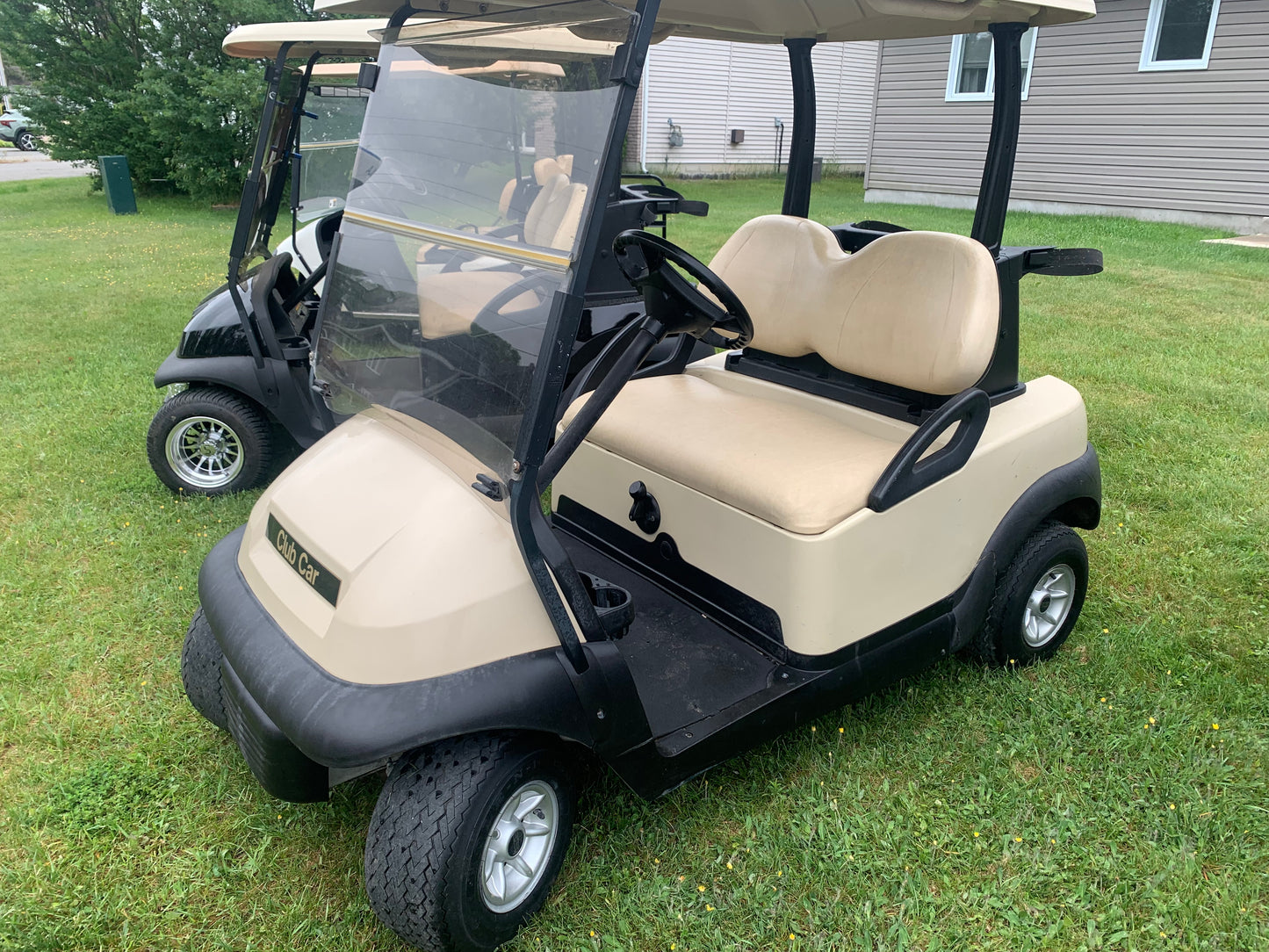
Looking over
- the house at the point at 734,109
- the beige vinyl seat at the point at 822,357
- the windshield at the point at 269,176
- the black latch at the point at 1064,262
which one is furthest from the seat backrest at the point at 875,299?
the house at the point at 734,109

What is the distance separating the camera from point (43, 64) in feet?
39.2

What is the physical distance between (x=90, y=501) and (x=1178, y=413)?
519 centimetres

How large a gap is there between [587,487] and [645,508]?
305 millimetres

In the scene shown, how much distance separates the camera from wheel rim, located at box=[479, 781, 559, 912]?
69.2 inches

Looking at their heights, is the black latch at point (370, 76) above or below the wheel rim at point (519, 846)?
above

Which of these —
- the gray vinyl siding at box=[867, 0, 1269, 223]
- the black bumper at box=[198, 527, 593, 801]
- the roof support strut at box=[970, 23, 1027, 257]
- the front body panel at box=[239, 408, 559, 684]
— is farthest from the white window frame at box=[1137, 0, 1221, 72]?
the black bumper at box=[198, 527, 593, 801]

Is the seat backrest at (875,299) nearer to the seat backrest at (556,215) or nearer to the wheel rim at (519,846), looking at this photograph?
the seat backrest at (556,215)

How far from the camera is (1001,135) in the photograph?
2.42 m

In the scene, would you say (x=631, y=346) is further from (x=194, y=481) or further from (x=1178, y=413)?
(x=1178, y=413)

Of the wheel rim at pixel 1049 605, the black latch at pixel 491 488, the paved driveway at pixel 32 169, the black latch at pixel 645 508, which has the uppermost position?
the black latch at pixel 491 488

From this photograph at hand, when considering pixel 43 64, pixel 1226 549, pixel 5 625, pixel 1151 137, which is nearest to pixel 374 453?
pixel 5 625

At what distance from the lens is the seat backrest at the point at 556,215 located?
5.25 ft

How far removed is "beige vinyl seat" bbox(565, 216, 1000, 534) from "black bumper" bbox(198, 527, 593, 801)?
29.2 inches

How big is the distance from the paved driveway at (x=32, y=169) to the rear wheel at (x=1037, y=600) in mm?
15895
